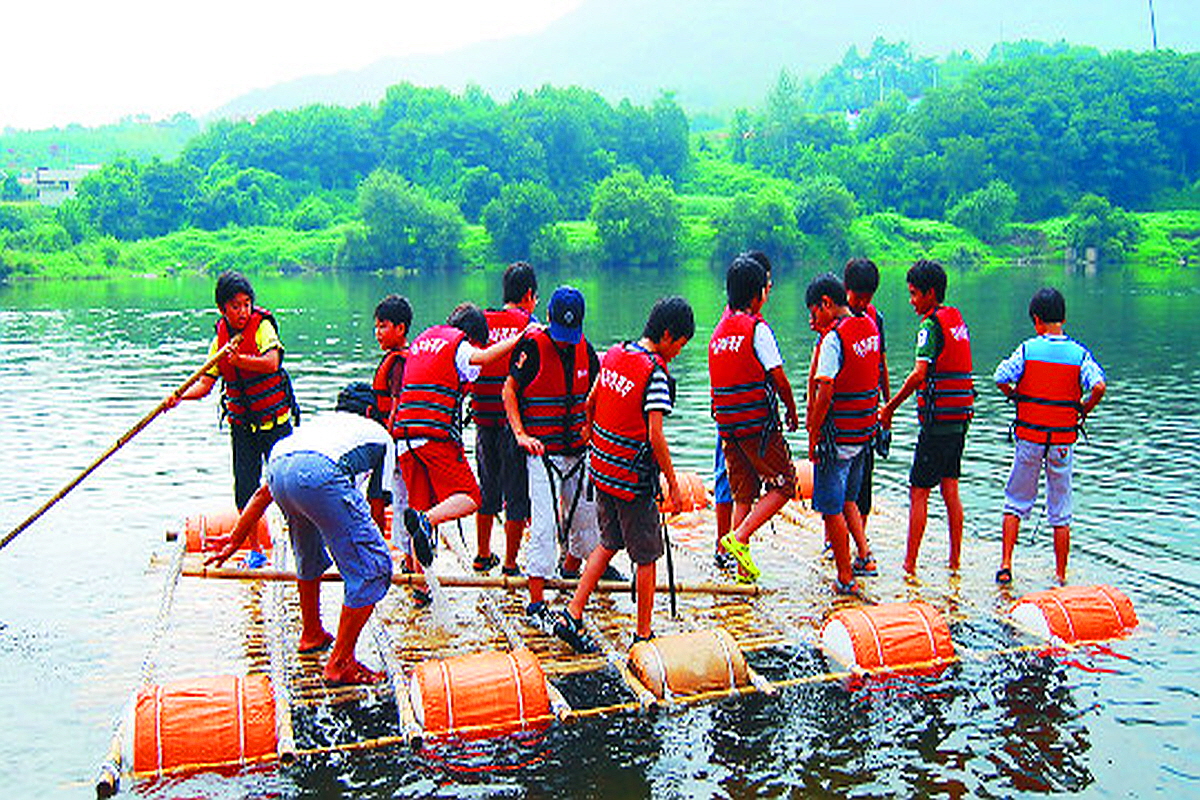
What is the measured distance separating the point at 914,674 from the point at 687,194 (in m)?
121

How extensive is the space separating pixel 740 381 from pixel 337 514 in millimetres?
3520

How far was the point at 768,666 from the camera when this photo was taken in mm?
8500

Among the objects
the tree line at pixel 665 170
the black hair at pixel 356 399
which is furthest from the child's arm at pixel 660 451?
the tree line at pixel 665 170

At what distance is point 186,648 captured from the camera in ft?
28.7

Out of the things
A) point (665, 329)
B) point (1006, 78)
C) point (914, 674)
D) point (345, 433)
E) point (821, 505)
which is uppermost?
point (1006, 78)

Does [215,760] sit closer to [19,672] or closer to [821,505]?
[19,672]

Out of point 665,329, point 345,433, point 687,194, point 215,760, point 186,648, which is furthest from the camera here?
point 687,194

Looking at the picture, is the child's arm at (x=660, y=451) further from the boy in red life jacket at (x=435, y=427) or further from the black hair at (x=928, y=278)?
the black hair at (x=928, y=278)

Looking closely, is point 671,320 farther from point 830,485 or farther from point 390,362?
point 390,362

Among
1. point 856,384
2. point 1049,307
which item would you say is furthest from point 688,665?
point 1049,307

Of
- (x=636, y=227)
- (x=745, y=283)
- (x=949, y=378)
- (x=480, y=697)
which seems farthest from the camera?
(x=636, y=227)

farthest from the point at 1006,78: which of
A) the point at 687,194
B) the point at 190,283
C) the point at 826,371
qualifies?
the point at 826,371

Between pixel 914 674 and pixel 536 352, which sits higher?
pixel 536 352

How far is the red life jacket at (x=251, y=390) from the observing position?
987cm
